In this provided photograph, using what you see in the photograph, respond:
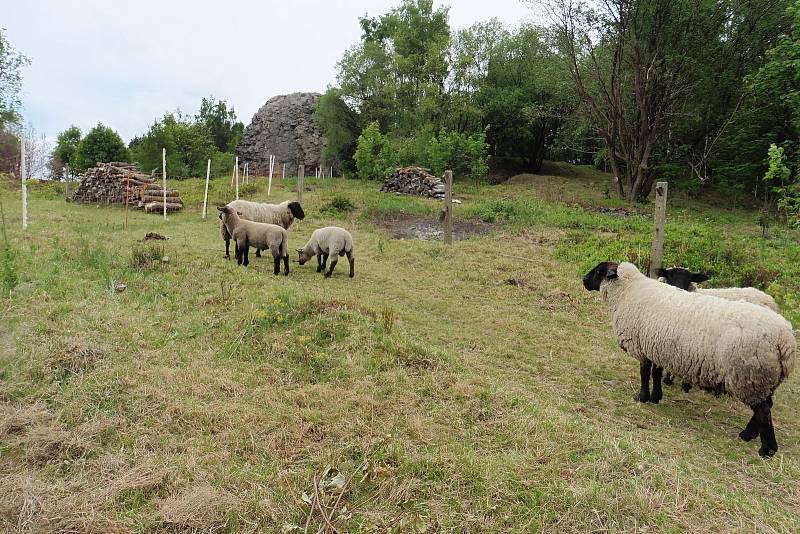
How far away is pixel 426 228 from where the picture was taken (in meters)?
15.7

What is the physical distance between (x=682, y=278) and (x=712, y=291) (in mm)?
404

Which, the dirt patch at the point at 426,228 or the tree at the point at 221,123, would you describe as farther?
the tree at the point at 221,123

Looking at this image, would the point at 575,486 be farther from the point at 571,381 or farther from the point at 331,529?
the point at 571,381

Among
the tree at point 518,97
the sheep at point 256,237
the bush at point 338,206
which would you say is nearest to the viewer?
the sheep at point 256,237

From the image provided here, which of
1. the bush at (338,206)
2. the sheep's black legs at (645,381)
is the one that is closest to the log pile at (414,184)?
the bush at (338,206)

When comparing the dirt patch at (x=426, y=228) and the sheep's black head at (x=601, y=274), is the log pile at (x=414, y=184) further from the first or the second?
the sheep's black head at (x=601, y=274)

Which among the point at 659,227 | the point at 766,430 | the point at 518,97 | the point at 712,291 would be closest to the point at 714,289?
the point at 712,291

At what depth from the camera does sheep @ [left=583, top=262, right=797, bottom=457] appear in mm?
4246

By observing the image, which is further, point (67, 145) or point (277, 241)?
point (67, 145)

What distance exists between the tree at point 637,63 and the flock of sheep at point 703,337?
54.9 feet

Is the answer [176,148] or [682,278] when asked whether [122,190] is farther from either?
[682,278]

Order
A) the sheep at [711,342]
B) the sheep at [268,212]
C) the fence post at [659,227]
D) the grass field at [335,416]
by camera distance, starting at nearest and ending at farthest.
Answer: the grass field at [335,416]
the sheep at [711,342]
the fence post at [659,227]
the sheep at [268,212]

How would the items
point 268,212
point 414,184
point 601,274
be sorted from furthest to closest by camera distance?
point 414,184
point 268,212
point 601,274

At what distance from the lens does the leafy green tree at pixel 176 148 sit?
28219mm
